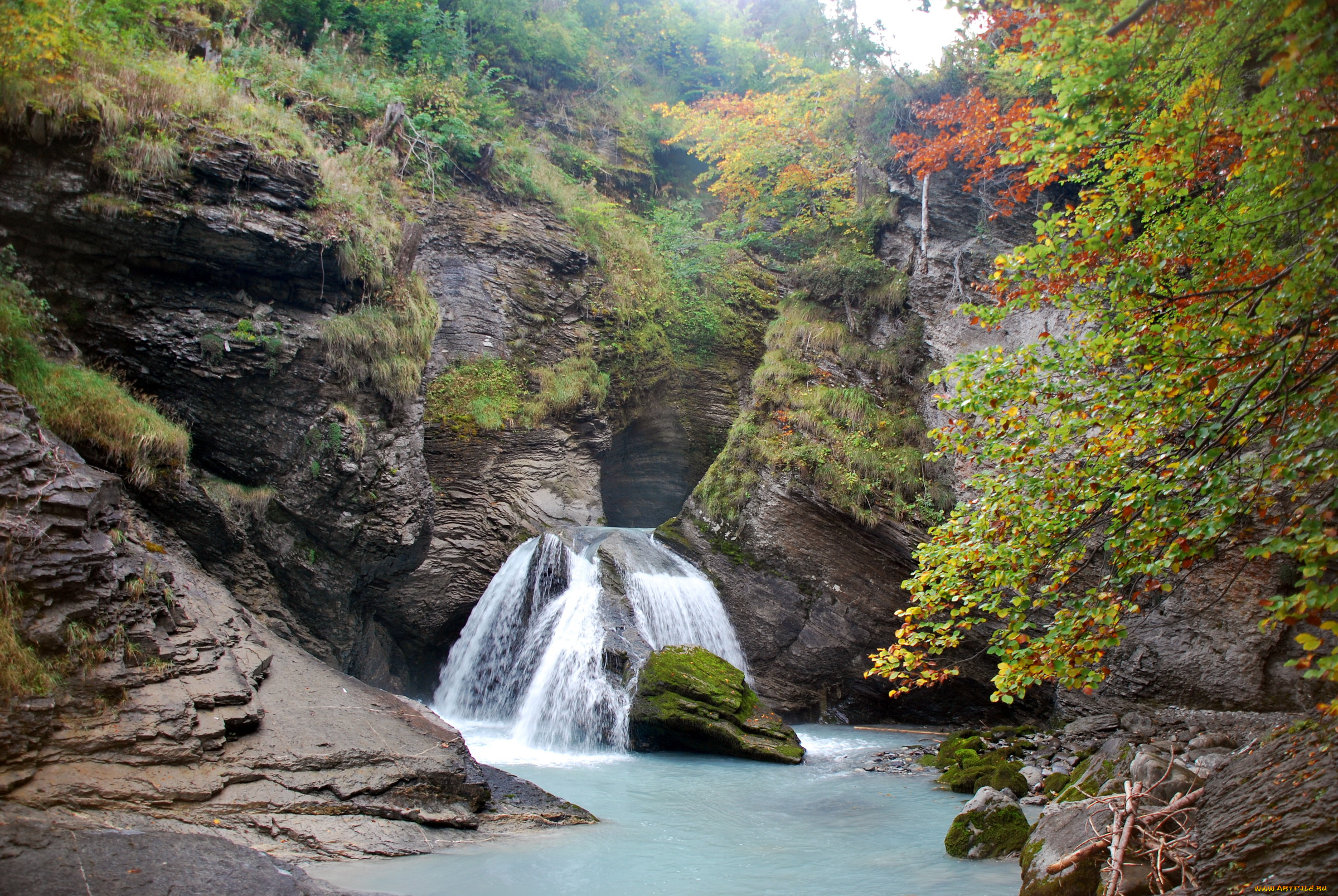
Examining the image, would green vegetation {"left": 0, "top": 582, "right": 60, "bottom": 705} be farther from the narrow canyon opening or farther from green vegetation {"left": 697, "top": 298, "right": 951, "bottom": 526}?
the narrow canyon opening

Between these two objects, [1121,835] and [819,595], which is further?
[819,595]

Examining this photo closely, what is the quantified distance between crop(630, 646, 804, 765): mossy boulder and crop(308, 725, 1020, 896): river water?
11.9 inches

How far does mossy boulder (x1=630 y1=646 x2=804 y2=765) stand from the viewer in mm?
9312

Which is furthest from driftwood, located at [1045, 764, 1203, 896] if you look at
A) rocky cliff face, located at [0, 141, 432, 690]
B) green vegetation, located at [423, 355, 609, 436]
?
green vegetation, located at [423, 355, 609, 436]

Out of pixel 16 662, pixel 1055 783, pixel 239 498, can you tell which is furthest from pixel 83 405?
pixel 1055 783

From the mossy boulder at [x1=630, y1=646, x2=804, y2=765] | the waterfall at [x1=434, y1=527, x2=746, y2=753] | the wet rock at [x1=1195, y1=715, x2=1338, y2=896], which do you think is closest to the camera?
the wet rock at [x1=1195, y1=715, x2=1338, y2=896]

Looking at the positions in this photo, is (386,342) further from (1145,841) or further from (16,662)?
(1145,841)

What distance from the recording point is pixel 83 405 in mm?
7395

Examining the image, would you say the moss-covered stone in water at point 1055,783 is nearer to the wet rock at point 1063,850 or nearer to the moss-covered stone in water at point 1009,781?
the moss-covered stone in water at point 1009,781

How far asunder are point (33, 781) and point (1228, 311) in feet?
24.6

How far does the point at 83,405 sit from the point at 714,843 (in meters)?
7.83

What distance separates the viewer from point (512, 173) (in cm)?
1664

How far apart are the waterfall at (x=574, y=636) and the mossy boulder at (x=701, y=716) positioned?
33 centimetres

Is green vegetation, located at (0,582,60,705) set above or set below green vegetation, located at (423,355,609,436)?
below
